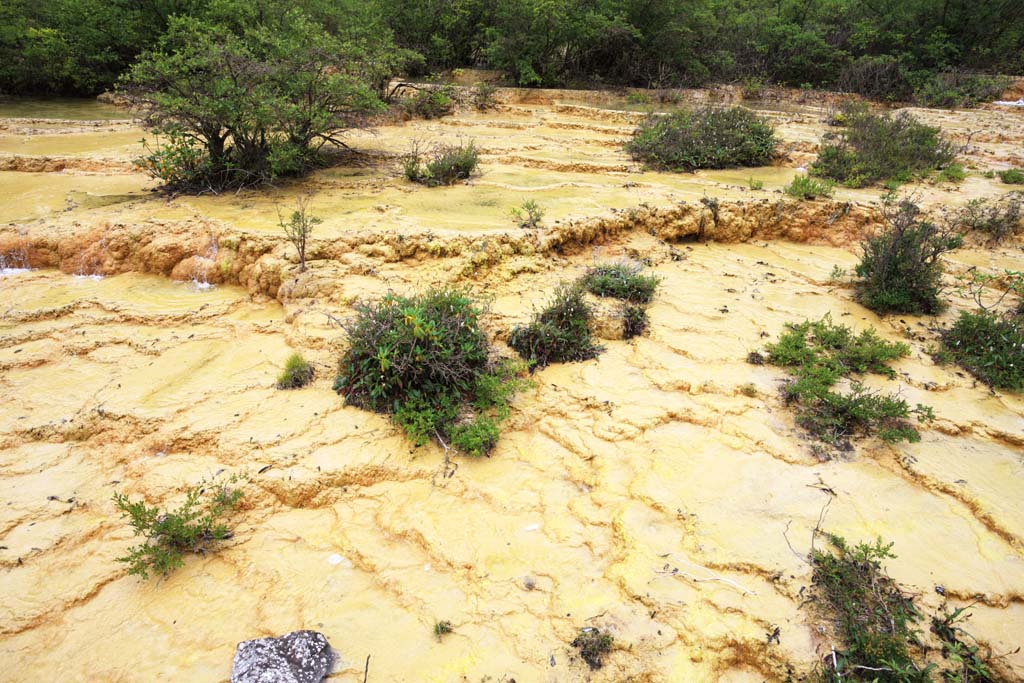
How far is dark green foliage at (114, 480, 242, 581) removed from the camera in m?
2.70

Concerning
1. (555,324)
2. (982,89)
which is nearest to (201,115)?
(555,324)

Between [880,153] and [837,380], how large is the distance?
18.7ft

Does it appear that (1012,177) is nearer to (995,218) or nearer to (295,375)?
(995,218)

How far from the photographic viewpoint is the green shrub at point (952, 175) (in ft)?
24.0

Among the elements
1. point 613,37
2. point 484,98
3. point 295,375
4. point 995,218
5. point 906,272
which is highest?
point 613,37

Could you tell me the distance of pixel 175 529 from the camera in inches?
108

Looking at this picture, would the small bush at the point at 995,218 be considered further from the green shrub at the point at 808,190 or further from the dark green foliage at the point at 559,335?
the dark green foliage at the point at 559,335

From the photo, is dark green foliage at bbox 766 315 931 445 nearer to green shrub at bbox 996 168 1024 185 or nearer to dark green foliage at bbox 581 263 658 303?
dark green foliage at bbox 581 263 658 303

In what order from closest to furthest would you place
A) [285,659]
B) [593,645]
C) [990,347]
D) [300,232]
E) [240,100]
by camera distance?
[285,659] → [593,645] → [990,347] → [300,232] → [240,100]

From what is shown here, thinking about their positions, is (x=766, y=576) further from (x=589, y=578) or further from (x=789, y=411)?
(x=789, y=411)

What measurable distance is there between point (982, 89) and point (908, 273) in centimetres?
1135

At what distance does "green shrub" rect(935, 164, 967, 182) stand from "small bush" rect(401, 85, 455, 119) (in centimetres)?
885

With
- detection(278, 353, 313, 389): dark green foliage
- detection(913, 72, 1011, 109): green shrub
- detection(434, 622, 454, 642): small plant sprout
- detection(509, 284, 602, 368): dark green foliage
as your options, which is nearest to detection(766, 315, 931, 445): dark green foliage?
detection(509, 284, 602, 368): dark green foliage

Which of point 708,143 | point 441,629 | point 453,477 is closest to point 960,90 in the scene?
point 708,143
